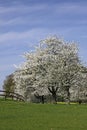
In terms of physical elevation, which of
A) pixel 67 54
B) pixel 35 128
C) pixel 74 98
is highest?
pixel 67 54

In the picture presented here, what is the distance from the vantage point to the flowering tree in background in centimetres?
8206

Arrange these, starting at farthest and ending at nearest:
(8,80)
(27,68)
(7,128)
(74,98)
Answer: (8,80) → (74,98) → (27,68) → (7,128)

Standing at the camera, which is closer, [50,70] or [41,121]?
[41,121]

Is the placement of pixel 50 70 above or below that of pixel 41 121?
above

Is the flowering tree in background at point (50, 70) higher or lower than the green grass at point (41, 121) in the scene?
higher

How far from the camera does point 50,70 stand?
8219cm

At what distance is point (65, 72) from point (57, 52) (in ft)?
18.3

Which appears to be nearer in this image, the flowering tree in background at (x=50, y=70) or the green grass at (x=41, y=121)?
the green grass at (x=41, y=121)

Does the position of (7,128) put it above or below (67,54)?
below

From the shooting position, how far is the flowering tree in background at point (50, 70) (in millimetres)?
82062

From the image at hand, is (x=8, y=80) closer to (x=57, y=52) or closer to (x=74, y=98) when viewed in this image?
(x=74, y=98)

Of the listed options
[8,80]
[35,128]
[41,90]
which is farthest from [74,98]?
[35,128]

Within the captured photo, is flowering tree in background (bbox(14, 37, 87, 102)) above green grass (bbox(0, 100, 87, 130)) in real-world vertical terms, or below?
above

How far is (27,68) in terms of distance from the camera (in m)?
87.4
